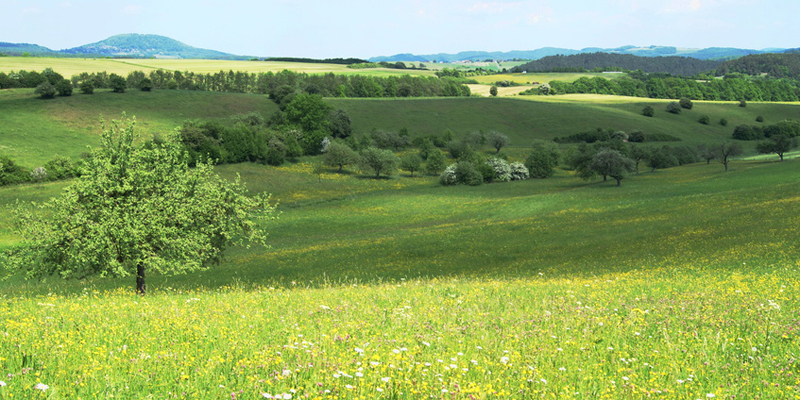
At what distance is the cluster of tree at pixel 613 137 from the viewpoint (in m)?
140

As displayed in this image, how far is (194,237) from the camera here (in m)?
24.8

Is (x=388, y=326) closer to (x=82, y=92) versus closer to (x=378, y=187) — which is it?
(x=378, y=187)

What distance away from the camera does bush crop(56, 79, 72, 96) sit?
4985 inches

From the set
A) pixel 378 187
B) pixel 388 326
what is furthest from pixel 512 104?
pixel 388 326

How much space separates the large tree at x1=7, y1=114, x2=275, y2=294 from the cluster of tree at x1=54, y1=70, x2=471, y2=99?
131334 millimetres

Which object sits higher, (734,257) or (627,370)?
(627,370)

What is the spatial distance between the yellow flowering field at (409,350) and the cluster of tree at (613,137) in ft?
450

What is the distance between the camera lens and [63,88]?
127125mm

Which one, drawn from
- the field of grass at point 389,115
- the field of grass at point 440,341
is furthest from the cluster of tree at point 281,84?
the field of grass at point 440,341

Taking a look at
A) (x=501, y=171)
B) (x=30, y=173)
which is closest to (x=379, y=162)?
(x=501, y=171)

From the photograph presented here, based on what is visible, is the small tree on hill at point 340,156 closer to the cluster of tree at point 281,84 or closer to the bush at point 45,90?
the cluster of tree at point 281,84

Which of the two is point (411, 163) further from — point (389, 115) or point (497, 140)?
point (389, 115)

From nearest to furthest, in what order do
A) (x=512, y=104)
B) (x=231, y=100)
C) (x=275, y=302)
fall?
(x=275, y=302) → (x=231, y=100) → (x=512, y=104)

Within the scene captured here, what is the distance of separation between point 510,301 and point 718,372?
5.84 meters
